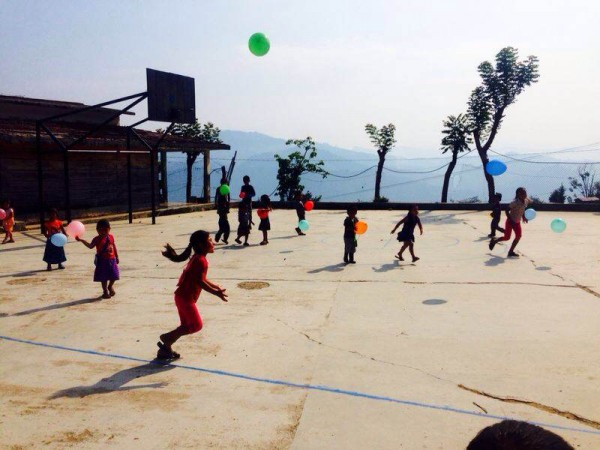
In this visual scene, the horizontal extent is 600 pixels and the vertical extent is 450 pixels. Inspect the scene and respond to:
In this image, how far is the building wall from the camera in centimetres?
1903

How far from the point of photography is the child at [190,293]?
237 inches

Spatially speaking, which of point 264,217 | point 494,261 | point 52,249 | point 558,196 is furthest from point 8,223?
point 558,196

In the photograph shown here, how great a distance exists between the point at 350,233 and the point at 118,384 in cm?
750

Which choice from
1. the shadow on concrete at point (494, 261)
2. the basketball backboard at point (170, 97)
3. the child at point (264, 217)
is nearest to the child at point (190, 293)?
the shadow on concrete at point (494, 261)

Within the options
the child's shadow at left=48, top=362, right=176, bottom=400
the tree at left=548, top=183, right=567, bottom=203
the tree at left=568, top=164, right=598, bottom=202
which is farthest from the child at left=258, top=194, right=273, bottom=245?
the tree at left=568, top=164, right=598, bottom=202

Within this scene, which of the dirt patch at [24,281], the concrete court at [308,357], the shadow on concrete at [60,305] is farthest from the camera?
the dirt patch at [24,281]

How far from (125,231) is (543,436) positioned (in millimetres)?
18122

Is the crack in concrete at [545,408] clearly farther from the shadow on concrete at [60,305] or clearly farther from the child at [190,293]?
the shadow on concrete at [60,305]

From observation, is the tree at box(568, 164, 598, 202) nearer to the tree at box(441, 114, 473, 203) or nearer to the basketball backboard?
the tree at box(441, 114, 473, 203)

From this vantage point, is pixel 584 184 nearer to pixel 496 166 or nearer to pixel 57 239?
pixel 496 166

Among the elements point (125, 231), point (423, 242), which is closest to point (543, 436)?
point (423, 242)

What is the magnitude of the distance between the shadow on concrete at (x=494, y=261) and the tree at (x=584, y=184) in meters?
23.5

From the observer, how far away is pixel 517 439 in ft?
4.42

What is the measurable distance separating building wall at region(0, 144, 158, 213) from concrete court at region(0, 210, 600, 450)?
27.8 feet
